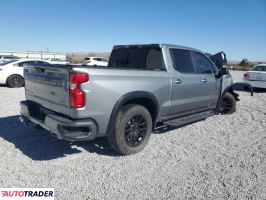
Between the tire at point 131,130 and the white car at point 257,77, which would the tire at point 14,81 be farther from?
the white car at point 257,77

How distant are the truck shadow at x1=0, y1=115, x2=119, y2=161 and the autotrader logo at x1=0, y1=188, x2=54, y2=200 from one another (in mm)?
934

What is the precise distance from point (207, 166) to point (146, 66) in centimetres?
222

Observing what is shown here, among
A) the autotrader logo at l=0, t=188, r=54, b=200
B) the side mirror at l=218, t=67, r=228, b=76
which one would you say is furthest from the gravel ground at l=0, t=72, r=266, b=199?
the side mirror at l=218, t=67, r=228, b=76

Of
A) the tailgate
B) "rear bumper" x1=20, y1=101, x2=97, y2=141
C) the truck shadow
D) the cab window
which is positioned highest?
the cab window

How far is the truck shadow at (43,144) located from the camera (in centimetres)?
437

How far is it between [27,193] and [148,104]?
2417 mm

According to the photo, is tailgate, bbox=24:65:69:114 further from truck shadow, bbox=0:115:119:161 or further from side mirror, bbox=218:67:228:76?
side mirror, bbox=218:67:228:76

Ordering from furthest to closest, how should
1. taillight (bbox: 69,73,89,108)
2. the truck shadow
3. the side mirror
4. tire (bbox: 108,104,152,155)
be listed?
the side mirror → the truck shadow → tire (bbox: 108,104,152,155) → taillight (bbox: 69,73,89,108)

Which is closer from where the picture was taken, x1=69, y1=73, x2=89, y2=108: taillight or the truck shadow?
x1=69, y1=73, x2=89, y2=108: taillight

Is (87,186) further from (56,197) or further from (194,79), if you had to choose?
(194,79)

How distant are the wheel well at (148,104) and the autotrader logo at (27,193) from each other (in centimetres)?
181

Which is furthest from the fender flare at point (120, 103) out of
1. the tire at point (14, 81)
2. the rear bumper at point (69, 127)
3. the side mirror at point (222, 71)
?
the tire at point (14, 81)

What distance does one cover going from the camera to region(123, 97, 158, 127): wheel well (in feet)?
14.5

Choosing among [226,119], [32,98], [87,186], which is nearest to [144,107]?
[87,186]
